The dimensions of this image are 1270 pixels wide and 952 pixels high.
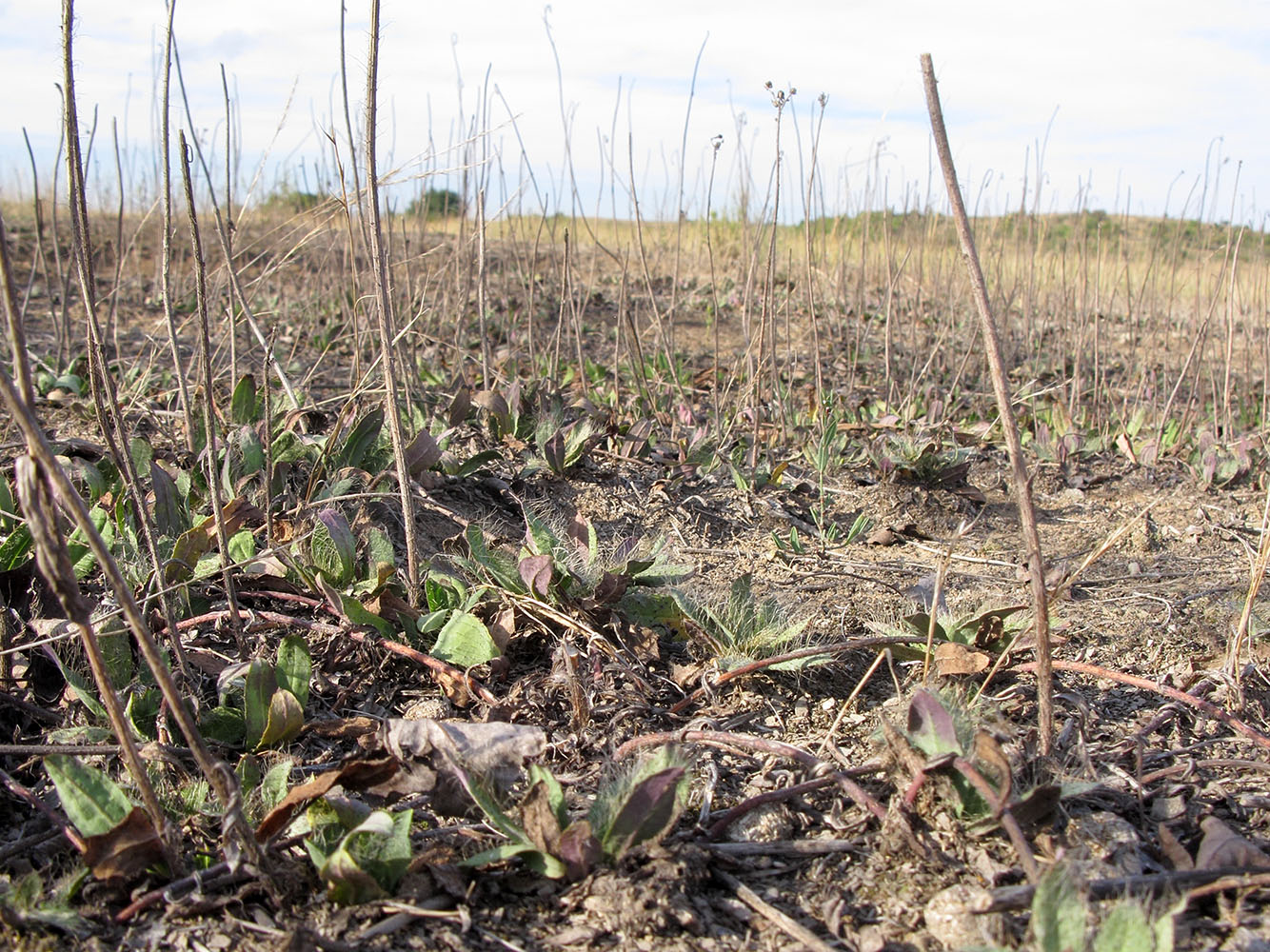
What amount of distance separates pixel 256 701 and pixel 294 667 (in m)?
0.08

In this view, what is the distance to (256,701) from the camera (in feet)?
4.22

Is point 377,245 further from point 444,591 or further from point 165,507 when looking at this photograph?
point 165,507

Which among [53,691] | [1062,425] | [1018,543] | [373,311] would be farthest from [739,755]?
[1062,425]

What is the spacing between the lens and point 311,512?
1.74 m

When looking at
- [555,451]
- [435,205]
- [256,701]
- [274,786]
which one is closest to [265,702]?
[256,701]

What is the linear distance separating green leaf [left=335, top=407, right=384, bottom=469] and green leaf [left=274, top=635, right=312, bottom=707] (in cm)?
80

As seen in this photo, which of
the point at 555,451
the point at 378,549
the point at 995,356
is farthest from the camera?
the point at 555,451

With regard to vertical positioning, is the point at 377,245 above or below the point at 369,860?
above

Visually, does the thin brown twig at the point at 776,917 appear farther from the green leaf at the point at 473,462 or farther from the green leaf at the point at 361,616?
the green leaf at the point at 473,462

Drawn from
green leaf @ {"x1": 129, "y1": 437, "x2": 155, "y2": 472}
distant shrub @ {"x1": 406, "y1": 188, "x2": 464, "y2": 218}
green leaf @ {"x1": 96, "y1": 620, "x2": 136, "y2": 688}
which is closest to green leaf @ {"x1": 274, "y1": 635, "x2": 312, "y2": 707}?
green leaf @ {"x1": 96, "y1": 620, "x2": 136, "y2": 688}

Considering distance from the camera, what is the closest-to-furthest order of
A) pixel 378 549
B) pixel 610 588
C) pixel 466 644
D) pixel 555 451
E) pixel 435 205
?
1. pixel 466 644
2. pixel 610 588
3. pixel 378 549
4. pixel 555 451
5. pixel 435 205

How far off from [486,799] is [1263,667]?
1.30 metres

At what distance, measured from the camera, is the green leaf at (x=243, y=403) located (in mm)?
2391

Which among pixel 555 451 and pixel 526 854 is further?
pixel 555 451
